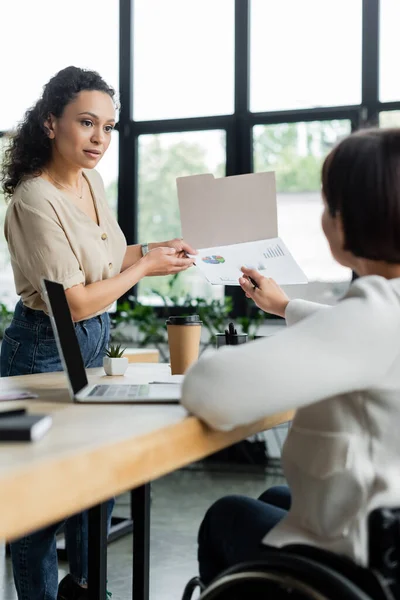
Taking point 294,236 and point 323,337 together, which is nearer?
point 323,337

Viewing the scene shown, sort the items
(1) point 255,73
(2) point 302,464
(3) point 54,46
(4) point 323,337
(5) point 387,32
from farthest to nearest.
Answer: (3) point 54,46, (1) point 255,73, (5) point 387,32, (2) point 302,464, (4) point 323,337

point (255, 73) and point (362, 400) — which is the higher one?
point (255, 73)

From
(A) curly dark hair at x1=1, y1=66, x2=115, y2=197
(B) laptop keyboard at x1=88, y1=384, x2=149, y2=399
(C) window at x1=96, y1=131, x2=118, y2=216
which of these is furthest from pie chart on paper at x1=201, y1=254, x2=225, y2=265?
(C) window at x1=96, y1=131, x2=118, y2=216

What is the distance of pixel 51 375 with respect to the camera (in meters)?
1.85

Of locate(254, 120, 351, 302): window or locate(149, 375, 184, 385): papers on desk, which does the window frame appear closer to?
locate(254, 120, 351, 302): window

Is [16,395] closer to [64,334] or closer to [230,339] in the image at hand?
[64,334]

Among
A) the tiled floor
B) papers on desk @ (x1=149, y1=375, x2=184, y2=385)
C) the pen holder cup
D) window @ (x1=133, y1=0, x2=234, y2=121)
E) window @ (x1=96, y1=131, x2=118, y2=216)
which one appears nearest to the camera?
papers on desk @ (x1=149, y1=375, x2=184, y2=385)

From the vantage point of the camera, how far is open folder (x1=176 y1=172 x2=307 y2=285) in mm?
1886

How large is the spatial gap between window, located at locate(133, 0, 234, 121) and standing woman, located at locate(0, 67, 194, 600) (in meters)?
2.94

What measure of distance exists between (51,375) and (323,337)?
1.04 metres

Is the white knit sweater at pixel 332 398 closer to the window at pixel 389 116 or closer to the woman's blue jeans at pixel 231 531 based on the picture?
the woman's blue jeans at pixel 231 531

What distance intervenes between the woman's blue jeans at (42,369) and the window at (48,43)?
3.61 m

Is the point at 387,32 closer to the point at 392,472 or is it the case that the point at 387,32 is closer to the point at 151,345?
the point at 151,345

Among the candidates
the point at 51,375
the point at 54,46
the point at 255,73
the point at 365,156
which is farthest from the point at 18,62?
the point at 365,156
